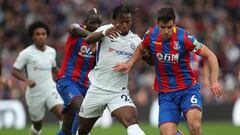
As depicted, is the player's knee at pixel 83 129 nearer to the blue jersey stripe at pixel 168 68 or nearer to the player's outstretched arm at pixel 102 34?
the player's outstretched arm at pixel 102 34

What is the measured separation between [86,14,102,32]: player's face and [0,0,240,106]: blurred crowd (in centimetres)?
977

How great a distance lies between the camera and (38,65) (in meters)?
16.0

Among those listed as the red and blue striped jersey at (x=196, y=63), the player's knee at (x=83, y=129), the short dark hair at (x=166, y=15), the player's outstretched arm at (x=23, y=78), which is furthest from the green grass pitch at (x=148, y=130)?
the short dark hair at (x=166, y=15)

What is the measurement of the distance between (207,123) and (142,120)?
1878 mm

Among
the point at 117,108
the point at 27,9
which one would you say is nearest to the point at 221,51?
the point at 27,9

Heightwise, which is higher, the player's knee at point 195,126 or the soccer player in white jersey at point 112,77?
the soccer player in white jersey at point 112,77

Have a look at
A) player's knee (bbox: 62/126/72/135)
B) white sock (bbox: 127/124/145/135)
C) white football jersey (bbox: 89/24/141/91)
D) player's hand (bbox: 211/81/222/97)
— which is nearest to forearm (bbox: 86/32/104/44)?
white football jersey (bbox: 89/24/141/91)

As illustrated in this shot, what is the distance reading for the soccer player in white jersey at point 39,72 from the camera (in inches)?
625

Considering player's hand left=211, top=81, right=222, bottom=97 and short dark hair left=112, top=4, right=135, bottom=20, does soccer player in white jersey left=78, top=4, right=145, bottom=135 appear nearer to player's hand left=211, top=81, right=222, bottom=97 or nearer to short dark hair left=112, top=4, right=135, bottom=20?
short dark hair left=112, top=4, right=135, bottom=20

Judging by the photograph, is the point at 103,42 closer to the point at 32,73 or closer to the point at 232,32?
the point at 32,73

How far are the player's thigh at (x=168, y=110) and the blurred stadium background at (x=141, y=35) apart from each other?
864 centimetres

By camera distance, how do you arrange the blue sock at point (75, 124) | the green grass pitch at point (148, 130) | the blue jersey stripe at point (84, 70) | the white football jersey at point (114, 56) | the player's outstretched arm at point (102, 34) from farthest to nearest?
the green grass pitch at point (148, 130) < the blue jersey stripe at point (84, 70) < the blue sock at point (75, 124) < the white football jersey at point (114, 56) < the player's outstretched arm at point (102, 34)

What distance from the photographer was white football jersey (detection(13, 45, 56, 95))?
15906mm

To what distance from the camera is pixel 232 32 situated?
2516 centimetres
